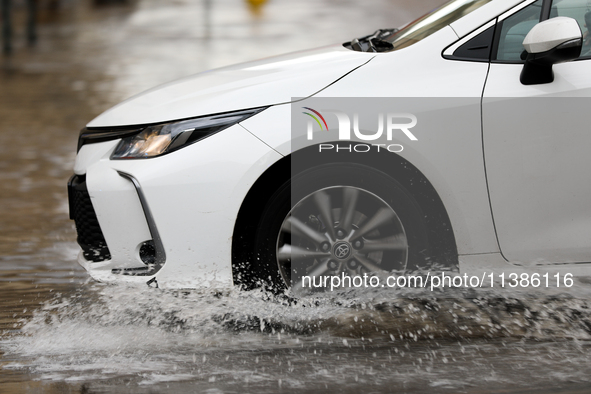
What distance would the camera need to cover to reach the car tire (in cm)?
349

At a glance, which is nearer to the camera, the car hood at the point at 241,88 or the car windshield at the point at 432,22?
the car hood at the point at 241,88

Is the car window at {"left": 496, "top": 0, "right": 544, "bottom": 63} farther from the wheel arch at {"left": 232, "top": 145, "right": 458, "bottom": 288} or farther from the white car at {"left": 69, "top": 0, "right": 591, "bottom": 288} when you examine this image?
the wheel arch at {"left": 232, "top": 145, "right": 458, "bottom": 288}

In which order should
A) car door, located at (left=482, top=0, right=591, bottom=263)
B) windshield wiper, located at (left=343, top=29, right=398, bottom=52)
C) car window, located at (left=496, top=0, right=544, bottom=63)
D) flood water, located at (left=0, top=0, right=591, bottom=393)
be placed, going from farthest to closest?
windshield wiper, located at (left=343, top=29, right=398, bottom=52) < car window, located at (left=496, top=0, right=544, bottom=63) < car door, located at (left=482, top=0, right=591, bottom=263) < flood water, located at (left=0, top=0, right=591, bottom=393)

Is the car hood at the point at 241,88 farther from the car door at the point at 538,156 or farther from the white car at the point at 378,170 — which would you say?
the car door at the point at 538,156

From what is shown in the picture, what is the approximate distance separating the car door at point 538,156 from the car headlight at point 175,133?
3.55 ft

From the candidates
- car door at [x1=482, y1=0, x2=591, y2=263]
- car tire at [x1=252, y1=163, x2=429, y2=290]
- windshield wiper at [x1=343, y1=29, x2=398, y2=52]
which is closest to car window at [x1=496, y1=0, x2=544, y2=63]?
car door at [x1=482, y1=0, x2=591, y2=263]

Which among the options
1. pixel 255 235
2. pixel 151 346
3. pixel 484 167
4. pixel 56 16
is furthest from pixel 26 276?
pixel 56 16

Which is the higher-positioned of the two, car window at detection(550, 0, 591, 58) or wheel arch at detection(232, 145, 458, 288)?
car window at detection(550, 0, 591, 58)

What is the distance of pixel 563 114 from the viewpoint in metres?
3.38

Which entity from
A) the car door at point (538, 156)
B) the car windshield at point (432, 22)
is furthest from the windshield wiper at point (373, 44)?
the car door at point (538, 156)

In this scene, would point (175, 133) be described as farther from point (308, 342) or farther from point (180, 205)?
point (308, 342)

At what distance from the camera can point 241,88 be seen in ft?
11.9

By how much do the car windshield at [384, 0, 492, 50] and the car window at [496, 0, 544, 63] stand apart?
19cm

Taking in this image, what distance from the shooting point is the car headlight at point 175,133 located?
11.4 feet
